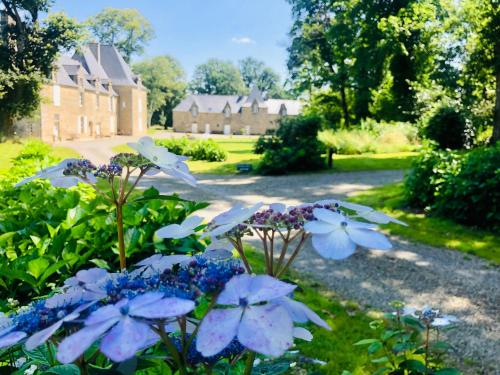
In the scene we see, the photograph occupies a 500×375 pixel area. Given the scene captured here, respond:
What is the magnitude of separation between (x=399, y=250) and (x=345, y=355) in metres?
3.52

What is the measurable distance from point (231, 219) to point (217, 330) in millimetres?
246

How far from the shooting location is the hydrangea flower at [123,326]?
532 mm

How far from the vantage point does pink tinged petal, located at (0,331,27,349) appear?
0.61 metres

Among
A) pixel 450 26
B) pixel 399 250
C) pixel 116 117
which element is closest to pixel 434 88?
pixel 450 26

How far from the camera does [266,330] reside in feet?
1.89

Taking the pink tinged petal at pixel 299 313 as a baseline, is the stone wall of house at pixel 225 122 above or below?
above

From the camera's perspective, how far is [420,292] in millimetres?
5340

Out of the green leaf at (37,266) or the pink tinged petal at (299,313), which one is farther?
the green leaf at (37,266)

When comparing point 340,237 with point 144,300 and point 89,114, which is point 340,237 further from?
point 89,114

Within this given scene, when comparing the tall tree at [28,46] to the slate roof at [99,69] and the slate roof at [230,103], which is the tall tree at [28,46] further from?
the slate roof at [230,103]

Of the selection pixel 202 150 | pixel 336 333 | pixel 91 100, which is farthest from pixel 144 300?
pixel 91 100

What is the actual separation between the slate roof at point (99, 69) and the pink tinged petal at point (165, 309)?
132 ft

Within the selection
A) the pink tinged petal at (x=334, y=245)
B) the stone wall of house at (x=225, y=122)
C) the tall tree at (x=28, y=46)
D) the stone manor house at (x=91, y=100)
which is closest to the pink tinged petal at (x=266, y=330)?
the pink tinged petal at (x=334, y=245)

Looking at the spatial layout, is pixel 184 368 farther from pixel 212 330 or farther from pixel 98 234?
pixel 98 234
